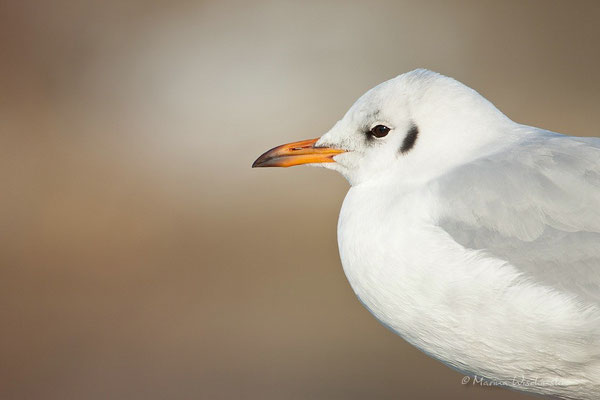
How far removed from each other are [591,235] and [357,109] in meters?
0.44

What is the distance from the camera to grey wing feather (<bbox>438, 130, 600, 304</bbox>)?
1.07m

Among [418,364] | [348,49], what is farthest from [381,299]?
[348,49]

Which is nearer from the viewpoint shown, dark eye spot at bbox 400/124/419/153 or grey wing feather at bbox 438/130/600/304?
grey wing feather at bbox 438/130/600/304

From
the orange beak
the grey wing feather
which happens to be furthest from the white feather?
the orange beak

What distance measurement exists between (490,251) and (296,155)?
44cm

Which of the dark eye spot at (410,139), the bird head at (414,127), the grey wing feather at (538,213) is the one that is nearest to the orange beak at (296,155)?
the bird head at (414,127)

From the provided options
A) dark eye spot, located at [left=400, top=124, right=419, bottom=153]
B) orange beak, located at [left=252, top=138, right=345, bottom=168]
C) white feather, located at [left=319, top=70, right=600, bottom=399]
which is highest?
dark eye spot, located at [left=400, top=124, right=419, bottom=153]

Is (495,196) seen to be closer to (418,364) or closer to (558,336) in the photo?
(558,336)

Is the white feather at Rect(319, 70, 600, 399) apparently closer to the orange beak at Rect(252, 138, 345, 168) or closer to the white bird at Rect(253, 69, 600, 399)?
the white bird at Rect(253, 69, 600, 399)

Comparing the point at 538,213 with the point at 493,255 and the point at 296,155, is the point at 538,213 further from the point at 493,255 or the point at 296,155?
the point at 296,155

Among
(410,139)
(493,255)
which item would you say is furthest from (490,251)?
(410,139)

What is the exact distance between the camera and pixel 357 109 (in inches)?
51.7

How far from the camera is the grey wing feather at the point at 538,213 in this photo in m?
1.07

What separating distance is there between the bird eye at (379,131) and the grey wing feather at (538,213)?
0.18 metres
